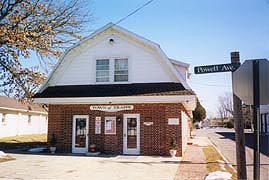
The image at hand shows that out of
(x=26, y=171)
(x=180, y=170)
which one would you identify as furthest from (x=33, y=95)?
(x=180, y=170)

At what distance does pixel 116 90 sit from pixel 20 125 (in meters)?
20.6

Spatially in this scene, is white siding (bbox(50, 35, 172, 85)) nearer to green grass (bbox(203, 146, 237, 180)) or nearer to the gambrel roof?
the gambrel roof

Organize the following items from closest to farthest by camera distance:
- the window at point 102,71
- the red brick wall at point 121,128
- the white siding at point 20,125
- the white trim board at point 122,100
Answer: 1. the white trim board at point 122,100
2. the red brick wall at point 121,128
3. the window at point 102,71
4. the white siding at point 20,125

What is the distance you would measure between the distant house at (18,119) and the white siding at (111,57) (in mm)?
10138

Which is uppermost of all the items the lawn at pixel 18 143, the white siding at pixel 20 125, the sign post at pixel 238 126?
the sign post at pixel 238 126

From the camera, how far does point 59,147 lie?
1769 cm

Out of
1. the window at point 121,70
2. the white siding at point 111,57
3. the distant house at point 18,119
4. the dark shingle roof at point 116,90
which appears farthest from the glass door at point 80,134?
the distant house at point 18,119

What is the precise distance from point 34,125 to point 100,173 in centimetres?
2855

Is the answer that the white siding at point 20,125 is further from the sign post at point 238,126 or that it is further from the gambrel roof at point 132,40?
the sign post at point 238,126

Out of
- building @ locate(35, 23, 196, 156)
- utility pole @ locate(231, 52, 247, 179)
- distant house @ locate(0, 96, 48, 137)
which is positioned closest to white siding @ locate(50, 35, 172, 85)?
building @ locate(35, 23, 196, 156)

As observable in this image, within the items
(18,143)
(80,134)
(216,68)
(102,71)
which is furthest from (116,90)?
(18,143)

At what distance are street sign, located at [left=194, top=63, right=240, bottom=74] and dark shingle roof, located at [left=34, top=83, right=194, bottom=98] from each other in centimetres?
926

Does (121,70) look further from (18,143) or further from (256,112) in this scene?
(256,112)

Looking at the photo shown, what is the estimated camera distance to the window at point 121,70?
17.7m
